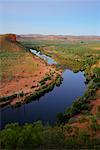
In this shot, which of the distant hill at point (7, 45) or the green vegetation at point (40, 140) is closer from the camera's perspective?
the green vegetation at point (40, 140)

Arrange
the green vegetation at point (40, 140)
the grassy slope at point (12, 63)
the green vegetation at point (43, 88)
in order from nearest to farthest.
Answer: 1. the green vegetation at point (40, 140)
2. the green vegetation at point (43, 88)
3. the grassy slope at point (12, 63)

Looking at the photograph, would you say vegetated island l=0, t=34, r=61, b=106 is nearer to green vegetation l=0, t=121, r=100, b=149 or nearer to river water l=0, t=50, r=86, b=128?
river water l=0, t=50, r=86, b=128

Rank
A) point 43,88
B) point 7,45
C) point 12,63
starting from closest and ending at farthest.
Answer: point 43,88 → point 12,63 → point 7,45

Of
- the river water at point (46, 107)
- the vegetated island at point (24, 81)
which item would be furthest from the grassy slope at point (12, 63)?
the river water at point (46, 107)

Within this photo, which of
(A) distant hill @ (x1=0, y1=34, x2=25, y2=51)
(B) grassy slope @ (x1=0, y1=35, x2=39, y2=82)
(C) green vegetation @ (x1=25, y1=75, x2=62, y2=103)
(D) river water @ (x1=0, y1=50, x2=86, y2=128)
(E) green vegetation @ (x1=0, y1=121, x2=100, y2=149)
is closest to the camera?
(E) green vegetation @ (x1=0, y1=121, x2=100, y2=149)

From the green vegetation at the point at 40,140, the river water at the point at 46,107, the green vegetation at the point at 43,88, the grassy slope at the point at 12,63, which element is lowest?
the river water at the point at 46,107

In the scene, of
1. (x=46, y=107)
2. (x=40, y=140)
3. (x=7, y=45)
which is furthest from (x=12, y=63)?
(x=40, y=140)

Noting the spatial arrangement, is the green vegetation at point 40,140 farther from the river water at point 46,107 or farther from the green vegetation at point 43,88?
the green vegetation at point 43,88

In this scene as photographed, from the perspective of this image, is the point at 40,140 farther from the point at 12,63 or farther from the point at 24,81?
the point at 12,63

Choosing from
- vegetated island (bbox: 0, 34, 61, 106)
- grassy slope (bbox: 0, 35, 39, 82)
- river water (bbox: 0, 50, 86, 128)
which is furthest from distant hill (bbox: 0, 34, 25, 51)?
river water (bbox: 0, 50, 86, 128)
